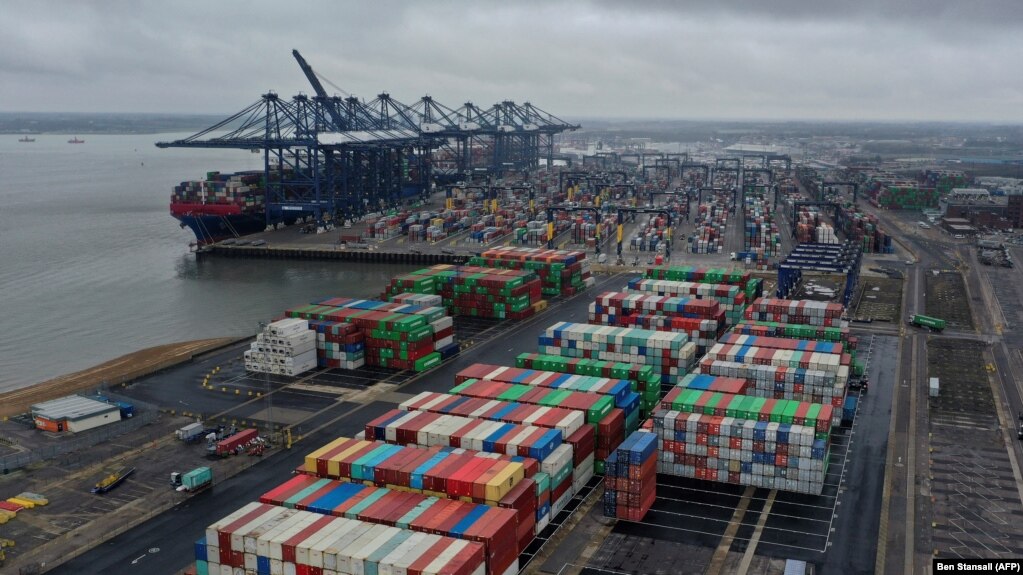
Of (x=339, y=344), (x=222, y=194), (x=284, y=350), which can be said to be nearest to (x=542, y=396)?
(x=339, y=344)

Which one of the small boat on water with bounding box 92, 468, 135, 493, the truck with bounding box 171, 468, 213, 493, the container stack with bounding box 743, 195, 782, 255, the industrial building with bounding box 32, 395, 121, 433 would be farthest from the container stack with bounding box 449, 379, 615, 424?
the container stack with bounding box 743, 195, 782, 255

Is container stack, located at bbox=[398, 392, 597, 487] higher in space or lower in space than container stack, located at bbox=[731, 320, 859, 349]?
lower

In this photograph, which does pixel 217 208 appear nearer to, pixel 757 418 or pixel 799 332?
pixel 799 332

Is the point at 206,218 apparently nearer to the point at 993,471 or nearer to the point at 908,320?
the point at 908,320

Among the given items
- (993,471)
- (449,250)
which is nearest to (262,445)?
(993,471)

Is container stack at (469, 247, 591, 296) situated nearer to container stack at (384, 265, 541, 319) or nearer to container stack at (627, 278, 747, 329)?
container stack at (384, 265, 541, 319)

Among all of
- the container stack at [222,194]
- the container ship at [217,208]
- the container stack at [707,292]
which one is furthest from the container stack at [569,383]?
the container stack at [222,194]

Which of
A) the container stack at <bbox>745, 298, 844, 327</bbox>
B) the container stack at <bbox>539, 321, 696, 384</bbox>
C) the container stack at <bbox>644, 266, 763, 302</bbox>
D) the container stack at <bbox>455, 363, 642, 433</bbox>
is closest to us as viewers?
the container stack at <bbox>455, 363, 642, 433</bbox>
